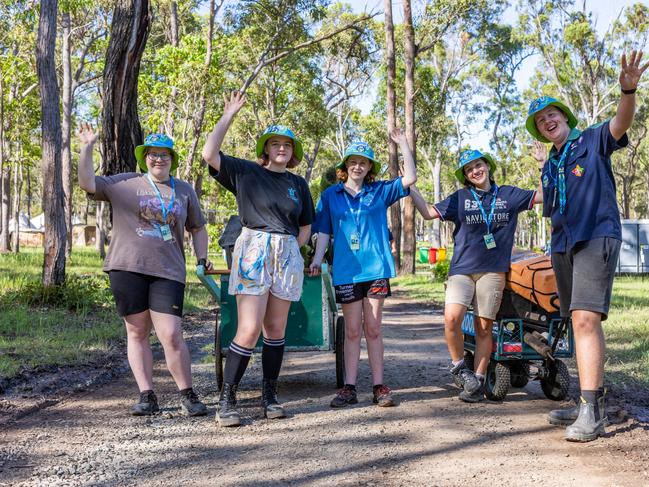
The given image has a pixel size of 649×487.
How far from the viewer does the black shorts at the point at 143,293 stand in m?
5.23

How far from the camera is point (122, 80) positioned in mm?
10445

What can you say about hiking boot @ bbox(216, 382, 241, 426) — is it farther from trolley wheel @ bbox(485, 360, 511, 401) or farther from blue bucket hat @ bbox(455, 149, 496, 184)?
blue bucket hat @ bbox(455, 149, 496, 184)

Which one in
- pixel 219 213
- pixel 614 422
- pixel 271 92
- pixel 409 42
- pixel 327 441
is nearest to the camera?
pixel 327 441

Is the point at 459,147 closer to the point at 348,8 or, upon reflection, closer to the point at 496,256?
the point at 348,8

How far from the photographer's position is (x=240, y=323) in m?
5.22

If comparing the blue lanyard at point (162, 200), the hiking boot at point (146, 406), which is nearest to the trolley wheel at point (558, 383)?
the hiking boot at point (146, 406)

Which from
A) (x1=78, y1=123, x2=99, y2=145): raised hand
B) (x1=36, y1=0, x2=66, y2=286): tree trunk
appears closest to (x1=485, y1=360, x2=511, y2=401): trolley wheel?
(x1=78, y1=123, x2=99, y2=145): raised hand

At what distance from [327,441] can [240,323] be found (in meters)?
1.13

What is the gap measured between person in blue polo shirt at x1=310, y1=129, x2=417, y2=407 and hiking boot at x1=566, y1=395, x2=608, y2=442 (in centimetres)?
148

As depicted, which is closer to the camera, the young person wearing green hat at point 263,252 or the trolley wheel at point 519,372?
the young person wearing green hat at point 263,252

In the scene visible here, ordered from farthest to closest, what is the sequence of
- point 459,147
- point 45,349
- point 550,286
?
point 459,147
point 45,349
point 550,286

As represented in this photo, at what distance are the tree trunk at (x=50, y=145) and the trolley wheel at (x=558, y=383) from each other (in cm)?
844

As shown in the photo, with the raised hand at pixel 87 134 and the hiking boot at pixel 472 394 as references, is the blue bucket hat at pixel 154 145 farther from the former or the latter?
the hiking boot at pixel 472 394

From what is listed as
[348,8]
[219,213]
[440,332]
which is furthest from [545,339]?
[219,213]
